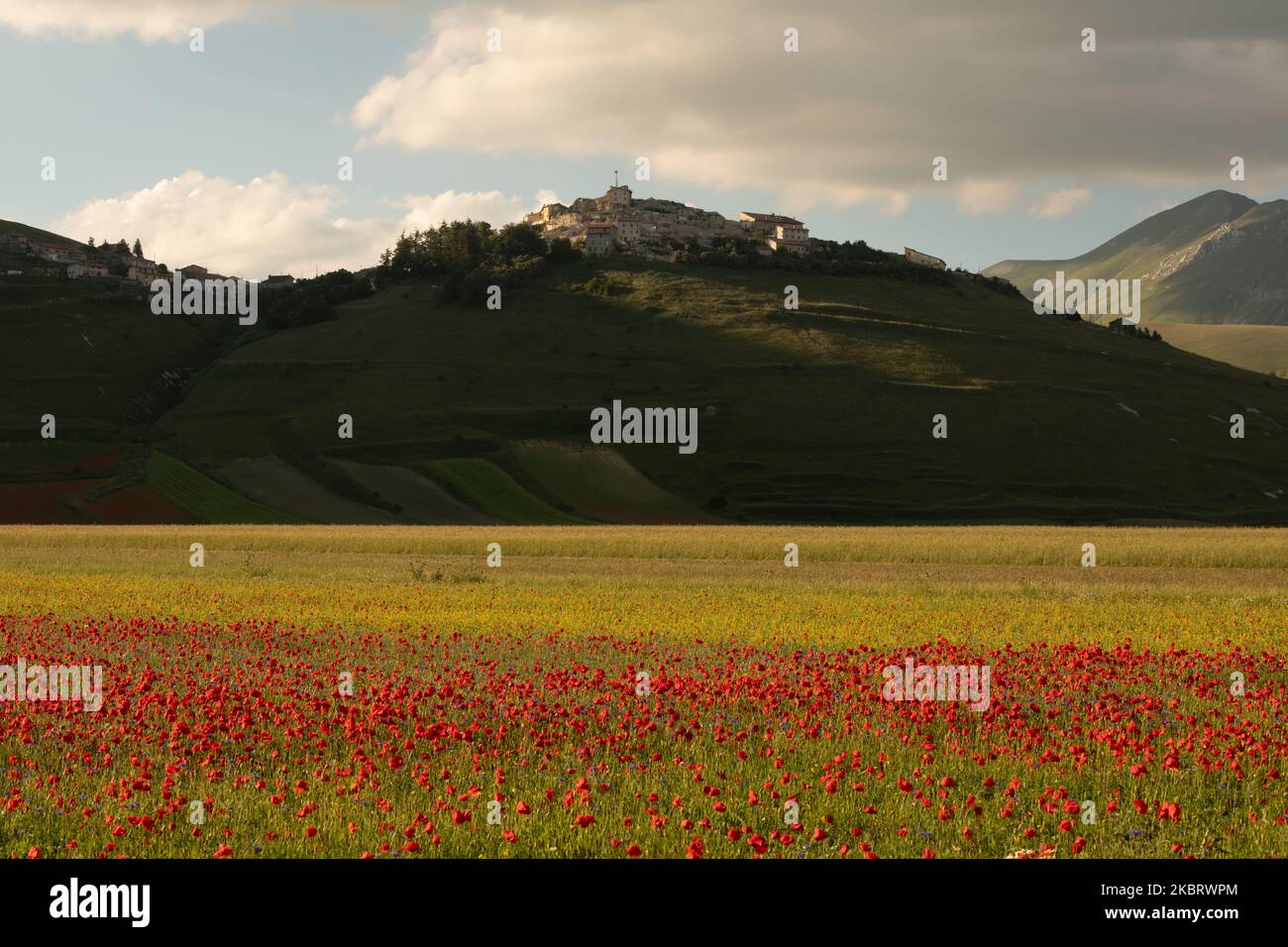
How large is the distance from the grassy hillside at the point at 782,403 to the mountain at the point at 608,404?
1.47ft

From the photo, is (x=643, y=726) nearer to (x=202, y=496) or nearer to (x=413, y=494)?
(x=413, y=494)

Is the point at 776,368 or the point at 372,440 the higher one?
the point at 776,368

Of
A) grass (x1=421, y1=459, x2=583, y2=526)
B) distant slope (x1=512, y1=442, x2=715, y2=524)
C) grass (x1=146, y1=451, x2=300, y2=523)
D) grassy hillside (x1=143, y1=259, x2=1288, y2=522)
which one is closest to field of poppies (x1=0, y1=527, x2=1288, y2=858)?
grass (x1=146, y1=451, x2=300, y2=523)

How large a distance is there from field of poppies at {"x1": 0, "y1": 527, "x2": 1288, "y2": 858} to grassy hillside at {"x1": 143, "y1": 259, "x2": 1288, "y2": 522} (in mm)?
83107

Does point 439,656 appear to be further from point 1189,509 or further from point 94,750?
point 1189,509

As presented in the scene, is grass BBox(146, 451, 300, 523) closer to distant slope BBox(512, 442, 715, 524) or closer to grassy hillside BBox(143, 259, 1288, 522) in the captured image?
grassy hillside BBox(143, 259, 1288, 522)

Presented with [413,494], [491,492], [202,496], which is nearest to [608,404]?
[491,492]

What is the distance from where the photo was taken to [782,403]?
151125 millimetres

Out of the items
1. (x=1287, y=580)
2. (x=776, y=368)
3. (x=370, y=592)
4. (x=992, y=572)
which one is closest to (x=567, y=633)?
(x=370, y=592)

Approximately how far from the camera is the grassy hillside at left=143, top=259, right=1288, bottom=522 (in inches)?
5079

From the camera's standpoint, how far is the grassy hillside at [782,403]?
423ft

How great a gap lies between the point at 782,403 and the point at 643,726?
135679mm

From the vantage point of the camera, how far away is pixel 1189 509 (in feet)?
414
